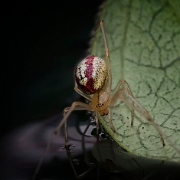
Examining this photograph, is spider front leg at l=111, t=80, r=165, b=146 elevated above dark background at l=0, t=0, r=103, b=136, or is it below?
below

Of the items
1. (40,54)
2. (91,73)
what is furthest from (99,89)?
(40,54)

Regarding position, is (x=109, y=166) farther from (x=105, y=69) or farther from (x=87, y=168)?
(x=105, y=69)

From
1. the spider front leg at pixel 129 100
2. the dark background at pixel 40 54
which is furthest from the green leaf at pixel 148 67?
the dark background at pixel 40 54

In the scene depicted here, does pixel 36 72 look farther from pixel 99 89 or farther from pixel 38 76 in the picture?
pixel 99 89

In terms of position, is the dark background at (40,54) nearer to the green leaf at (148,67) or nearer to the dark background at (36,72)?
the dark background at (36,72)

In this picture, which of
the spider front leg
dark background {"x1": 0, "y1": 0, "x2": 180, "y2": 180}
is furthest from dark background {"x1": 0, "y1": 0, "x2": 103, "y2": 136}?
the spider front leg

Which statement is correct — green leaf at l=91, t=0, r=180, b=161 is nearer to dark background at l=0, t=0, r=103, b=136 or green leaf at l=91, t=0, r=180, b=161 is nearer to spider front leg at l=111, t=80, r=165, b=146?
spider front leg at l=111, t=80, r=165, b=146

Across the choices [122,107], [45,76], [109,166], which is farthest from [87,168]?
[45,76]
